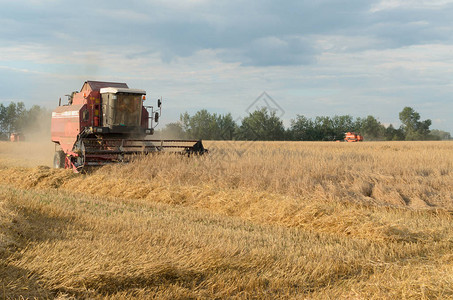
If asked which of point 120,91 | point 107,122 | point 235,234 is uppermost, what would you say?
point 120,91

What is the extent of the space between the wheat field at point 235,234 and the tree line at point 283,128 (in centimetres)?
1122

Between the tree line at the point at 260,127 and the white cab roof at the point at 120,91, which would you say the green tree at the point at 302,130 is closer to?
the tree line at the point at 260,127

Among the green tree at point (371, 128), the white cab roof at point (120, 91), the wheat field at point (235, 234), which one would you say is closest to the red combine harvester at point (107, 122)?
the white cab roof at point (120, 91)

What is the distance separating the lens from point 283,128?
5366 cm

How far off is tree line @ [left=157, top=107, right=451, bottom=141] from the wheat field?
11223 millimetres

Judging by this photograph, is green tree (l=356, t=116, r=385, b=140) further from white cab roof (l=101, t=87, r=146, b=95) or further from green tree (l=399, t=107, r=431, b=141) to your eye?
white cab roof (l=101, t=87, r=146, b=95)

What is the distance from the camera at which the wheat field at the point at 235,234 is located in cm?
357

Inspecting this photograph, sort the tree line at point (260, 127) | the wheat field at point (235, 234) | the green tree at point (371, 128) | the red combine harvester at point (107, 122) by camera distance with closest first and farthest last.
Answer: the wheat field at point (235, 234) < the red combine harvester at point (107, 122) < the tree line at point (260, 127) < the green tree at point (371, 128)

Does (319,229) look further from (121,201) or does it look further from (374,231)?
(121,201)

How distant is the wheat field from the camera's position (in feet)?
11.7

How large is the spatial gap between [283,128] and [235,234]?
48712 mm

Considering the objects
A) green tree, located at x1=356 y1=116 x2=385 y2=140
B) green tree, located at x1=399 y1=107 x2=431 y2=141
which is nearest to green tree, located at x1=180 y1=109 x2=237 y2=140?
green tree, located at x1=356 y1=116 x2=385 y2=140

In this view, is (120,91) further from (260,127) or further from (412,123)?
(412,123)

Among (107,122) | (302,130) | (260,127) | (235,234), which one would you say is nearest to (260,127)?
(260,127)
